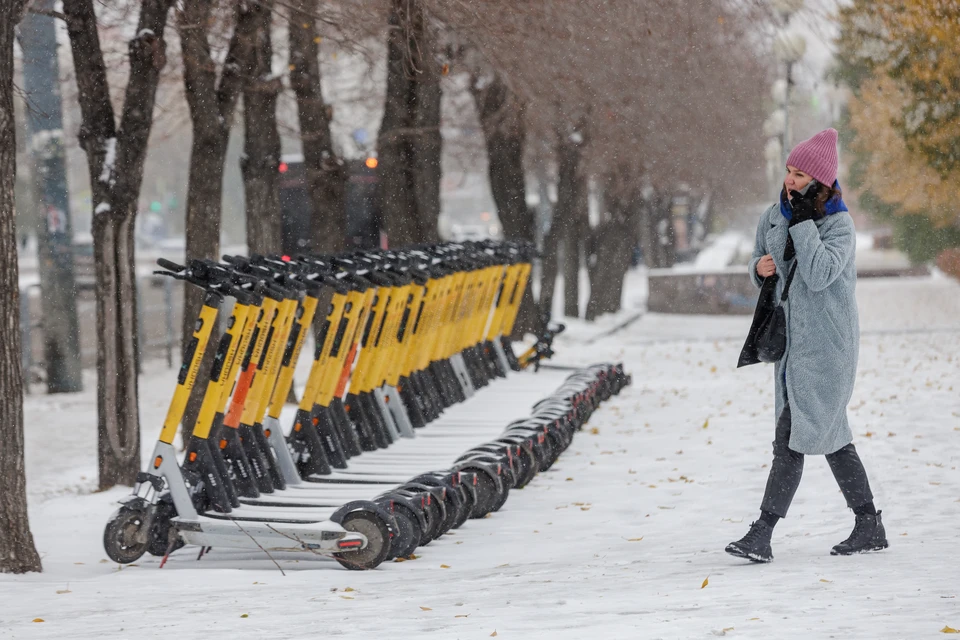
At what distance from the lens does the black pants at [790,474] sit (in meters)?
5.46

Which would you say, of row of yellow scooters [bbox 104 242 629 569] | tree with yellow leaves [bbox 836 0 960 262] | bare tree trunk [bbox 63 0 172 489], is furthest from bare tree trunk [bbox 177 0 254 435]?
tree with yellow leaves [bbox 836 0 960 262]

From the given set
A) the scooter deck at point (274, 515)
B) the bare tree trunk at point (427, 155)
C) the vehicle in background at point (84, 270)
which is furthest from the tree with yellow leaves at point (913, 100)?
the vehicle in background at point (84, 270)

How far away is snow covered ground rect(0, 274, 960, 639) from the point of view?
457 centimetres

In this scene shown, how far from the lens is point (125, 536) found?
6430 millimetres

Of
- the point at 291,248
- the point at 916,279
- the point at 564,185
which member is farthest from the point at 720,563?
the point at 916,279

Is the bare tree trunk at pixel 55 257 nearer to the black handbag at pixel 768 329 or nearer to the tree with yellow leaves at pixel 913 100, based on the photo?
the tree with yellow leaves at pixel 913 100

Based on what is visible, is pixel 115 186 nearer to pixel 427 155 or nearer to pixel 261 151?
pixel 261 151

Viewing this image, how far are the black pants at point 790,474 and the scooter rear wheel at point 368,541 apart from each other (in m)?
1.65

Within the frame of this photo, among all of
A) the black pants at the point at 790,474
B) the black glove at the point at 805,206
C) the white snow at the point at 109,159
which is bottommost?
the black pants at the point at 790,474

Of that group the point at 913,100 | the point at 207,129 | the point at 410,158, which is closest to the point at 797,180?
the point at 207,129

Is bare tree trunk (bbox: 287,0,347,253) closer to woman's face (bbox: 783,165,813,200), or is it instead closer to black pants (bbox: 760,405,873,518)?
woman's face (bbox: 783,165,813,200)

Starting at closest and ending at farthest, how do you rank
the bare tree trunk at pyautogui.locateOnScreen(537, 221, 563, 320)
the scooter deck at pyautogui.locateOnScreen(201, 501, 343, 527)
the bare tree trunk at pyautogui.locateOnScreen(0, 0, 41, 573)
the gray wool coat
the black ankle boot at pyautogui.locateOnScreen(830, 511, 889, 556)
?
the gray wool coat < the black ankle boot at pyautogui.locateOnScreen(830, 511, 889, 556) < the bare tree trunk at pyautogui.locateOnScreen(0, 0, 41, 573) < the scooter deck at pyautogui.locateOnScreen(201, 501, 343, 527) < the bare tree trunk at pyautogui.locateOnScreen(537, 221, 563, 320)

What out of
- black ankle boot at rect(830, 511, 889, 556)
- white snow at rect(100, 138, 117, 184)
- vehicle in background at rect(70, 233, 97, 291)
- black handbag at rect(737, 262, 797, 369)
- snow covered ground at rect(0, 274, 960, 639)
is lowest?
snow covered ground at rect(0, 274, 960, 639)

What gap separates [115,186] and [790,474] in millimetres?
5085
